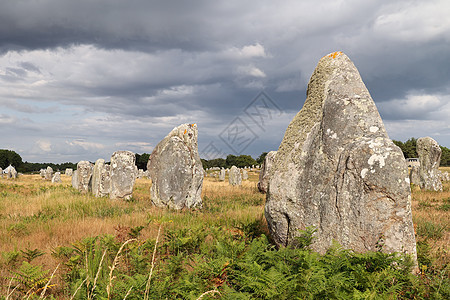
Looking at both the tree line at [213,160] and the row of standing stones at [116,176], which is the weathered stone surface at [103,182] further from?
the tree line at [213,160]

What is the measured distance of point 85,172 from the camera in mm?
22094

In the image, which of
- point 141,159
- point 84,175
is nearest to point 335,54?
point 84,175

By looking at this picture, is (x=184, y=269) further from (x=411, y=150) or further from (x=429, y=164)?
(x=411, y=150)

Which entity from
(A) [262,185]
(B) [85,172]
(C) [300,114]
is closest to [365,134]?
(C) [300,114]

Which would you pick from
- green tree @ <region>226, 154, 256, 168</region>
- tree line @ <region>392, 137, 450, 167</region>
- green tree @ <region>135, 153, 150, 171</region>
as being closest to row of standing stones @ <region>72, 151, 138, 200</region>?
green tree @ <region>135, 153, 150, 171</region>

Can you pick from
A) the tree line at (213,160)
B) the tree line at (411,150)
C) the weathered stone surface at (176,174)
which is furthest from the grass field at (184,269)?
the tree line at (411,150)

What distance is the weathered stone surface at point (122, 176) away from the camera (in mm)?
16453

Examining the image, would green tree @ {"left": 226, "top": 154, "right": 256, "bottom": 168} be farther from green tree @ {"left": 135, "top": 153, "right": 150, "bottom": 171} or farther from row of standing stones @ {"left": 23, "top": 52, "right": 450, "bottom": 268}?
row of standing stones @ {"left": 23, "top": 52, "right": 450, "bottom": 268}

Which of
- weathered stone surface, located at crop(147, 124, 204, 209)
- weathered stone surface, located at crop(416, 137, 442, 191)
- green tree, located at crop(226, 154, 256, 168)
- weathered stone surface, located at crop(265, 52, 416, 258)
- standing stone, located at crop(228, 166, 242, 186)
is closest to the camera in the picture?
weathered stone surface, located at crop(265, 52, 416, 258)

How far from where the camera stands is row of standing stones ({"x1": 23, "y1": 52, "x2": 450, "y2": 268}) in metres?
4.61

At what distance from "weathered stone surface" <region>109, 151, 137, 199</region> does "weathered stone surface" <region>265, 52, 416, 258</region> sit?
12.2 meters

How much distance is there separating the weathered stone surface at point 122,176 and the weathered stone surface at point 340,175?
12.2 meters

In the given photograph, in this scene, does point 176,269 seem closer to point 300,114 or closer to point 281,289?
point 281,289

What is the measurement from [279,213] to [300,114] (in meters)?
2.26
